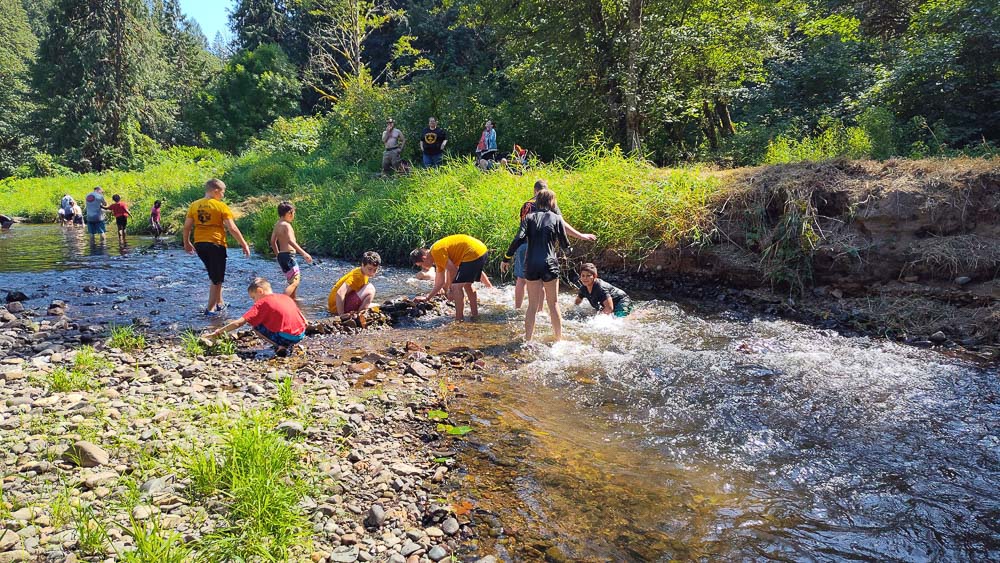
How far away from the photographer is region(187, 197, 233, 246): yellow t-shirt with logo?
829cm

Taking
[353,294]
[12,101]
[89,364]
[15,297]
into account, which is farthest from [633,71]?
[12,101]

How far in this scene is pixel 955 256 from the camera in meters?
7.79

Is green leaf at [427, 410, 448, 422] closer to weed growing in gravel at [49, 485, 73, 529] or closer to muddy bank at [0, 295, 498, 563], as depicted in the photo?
muddy bank at [0, 295, 498, 563]

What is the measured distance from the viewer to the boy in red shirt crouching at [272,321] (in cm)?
654

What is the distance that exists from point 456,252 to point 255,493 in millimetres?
5270

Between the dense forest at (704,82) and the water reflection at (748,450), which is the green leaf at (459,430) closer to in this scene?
the water reflection at (748,450)

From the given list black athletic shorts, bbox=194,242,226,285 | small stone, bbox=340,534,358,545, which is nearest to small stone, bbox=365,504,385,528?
small stone, bbox=340,534,358,545

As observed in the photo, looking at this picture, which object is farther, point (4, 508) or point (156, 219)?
point (156, 219)

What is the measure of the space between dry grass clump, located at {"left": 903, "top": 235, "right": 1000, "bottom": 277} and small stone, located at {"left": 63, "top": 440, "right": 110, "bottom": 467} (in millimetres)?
9229

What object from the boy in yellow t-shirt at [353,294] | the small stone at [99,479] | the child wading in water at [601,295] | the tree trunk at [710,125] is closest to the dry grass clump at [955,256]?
the child wading in water at [601,295]

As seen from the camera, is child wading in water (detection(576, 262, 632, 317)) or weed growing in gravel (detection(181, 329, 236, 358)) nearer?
weed growing in gravel (detection(181, 329, 236, 358))

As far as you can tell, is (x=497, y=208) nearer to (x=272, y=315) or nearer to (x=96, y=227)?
(x=272, y=315)

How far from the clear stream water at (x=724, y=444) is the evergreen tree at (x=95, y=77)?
134ft

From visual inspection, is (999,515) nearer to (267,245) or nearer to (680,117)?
(680,117)
